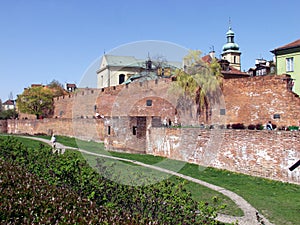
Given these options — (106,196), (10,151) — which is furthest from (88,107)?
(106,196)

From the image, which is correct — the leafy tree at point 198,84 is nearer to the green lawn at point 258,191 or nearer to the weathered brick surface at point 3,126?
the green lawn at point 258,191

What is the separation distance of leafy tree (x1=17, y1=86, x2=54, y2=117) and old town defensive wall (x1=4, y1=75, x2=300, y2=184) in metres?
5.39

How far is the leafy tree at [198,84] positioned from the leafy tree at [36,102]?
66.1 ft

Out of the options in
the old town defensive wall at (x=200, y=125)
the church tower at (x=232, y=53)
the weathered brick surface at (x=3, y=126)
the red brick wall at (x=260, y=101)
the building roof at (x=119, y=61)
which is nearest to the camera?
the old town defensive wall at (x=200, y=125)

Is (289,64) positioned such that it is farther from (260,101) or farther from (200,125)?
(200,125)

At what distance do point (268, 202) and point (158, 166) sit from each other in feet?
20.5

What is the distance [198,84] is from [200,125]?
324 cm

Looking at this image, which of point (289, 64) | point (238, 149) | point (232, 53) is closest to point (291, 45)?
point (289, 64)

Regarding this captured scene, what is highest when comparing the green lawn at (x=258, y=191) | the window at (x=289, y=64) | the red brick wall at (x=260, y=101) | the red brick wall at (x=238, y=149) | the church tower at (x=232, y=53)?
the church tower at (x=232, y=53)

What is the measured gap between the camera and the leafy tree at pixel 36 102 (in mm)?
39125

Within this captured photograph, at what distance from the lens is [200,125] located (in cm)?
2216

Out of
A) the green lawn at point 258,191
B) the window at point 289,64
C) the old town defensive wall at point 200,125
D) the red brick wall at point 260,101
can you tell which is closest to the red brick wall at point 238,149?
the old town defensive wall at point 200,125

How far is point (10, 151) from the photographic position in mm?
10914

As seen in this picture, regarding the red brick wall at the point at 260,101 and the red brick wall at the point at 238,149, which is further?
the red brick wall at the point at 260,101
